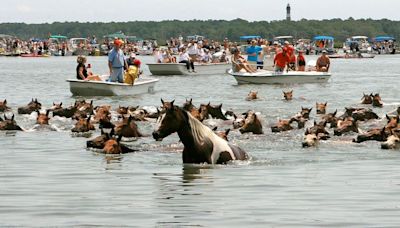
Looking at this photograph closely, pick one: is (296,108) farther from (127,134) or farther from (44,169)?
(44,169)

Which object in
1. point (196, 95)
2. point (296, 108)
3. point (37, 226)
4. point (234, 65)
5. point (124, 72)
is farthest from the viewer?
point (234, 65)

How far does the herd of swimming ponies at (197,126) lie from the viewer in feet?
50.7

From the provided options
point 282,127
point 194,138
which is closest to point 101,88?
point 282,127

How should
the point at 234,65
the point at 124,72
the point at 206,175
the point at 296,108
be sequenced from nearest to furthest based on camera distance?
the point at 206,175, the point at 296,108, the point at 124,72, the point at 234,65

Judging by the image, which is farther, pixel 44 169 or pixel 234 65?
pixel 234 65

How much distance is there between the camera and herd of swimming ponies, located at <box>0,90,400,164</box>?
15.5 meters

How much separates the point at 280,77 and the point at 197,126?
76.7 ft

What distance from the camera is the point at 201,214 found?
39.0ft

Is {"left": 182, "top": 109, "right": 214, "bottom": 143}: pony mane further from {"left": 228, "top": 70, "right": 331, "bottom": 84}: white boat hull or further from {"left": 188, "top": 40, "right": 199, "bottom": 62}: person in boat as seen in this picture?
{"left": 188, "top": 40, "right": 199, "bottom": 62}: person in boat

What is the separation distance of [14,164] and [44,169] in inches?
33.7

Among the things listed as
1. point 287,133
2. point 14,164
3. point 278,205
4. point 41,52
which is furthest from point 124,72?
point 41,52

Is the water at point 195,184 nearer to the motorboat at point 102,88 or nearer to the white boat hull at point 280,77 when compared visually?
the motorboat at point 102,88

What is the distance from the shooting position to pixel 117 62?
30.8 m

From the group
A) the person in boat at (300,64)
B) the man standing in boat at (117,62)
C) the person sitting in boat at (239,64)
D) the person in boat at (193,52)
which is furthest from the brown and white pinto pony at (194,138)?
the person in boat at (193,52)
